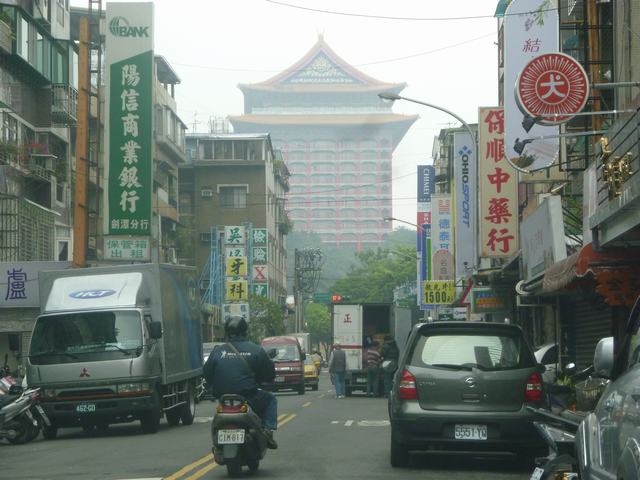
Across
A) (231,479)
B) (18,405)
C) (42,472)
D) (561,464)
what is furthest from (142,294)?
(561,464)

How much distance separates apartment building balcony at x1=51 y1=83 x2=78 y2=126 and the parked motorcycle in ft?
77.6

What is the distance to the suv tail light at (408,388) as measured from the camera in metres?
14.0

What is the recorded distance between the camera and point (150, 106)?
35.6m

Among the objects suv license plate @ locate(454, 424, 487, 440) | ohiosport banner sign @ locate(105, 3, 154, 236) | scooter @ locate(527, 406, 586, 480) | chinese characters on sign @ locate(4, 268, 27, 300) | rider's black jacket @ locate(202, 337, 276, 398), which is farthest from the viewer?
chinese characters on sign @ locate(4, 268, 27, 300)

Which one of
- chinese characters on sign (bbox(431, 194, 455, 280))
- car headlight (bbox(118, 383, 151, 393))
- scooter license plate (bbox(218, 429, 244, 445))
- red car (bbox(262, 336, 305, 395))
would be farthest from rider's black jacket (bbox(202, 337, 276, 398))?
chinese characters on sign (bbox(431, 194, 455, 280))

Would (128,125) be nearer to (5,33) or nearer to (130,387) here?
(5,33)

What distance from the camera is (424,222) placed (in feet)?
205

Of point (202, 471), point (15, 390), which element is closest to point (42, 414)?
point (15, 390)

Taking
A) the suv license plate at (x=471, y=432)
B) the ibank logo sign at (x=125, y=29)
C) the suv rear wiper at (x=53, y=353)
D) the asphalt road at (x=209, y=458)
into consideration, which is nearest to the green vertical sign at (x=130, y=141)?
the ibank logo sign at (x=125, y=29)

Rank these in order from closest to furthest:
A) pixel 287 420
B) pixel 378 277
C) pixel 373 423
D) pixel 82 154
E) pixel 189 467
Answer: pixel 189 467
pixel 373 423
pixel 287 420
pixel 82 154
pixel 378 277

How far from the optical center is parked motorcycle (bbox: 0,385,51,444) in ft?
66.5

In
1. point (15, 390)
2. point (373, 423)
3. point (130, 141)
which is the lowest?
point (373, 423)

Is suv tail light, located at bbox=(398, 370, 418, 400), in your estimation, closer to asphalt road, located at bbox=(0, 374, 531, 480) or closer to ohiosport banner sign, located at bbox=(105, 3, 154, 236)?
asphalt road, located at bbox=(0, 374, 531, 480)

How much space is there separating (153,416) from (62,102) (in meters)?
24.6
